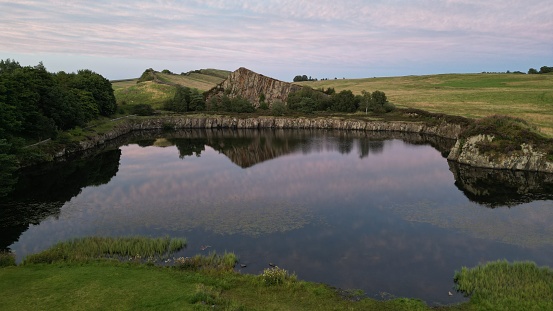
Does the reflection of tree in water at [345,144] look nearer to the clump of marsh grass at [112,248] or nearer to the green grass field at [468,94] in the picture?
the green grass field at [468,94]

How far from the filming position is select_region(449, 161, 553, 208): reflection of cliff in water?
145 ft

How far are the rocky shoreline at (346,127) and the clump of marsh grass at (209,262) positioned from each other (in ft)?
161

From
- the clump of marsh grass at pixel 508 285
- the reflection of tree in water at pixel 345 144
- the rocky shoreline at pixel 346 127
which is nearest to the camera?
the clump of marsh grass at pixel 508 285

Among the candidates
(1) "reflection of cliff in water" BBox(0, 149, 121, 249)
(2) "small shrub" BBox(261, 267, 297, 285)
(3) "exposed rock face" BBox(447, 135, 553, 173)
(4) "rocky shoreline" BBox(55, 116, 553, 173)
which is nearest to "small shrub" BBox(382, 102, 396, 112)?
(4) "rocky shoreline" BBox(55, 116, 553, 173)

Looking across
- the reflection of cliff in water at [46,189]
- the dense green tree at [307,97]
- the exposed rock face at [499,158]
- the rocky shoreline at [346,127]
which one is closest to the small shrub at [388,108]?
the rocky shoreline at [346,127]

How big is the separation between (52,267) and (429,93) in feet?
501

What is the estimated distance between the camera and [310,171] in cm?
5838

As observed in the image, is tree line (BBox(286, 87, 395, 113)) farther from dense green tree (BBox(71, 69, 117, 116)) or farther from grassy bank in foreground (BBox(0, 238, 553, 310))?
grassy bank in foreground (BBox(0, 238, 553, 310))

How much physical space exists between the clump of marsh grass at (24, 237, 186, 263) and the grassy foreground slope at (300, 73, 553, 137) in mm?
68665

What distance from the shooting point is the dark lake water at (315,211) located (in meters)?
28.1

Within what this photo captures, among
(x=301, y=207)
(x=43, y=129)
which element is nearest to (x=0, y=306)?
(x=301, y=207)

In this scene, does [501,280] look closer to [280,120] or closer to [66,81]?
[280,120]

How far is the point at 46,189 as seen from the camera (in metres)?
47.1

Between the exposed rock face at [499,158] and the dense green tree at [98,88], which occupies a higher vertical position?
the dense green tree at [98,88]
